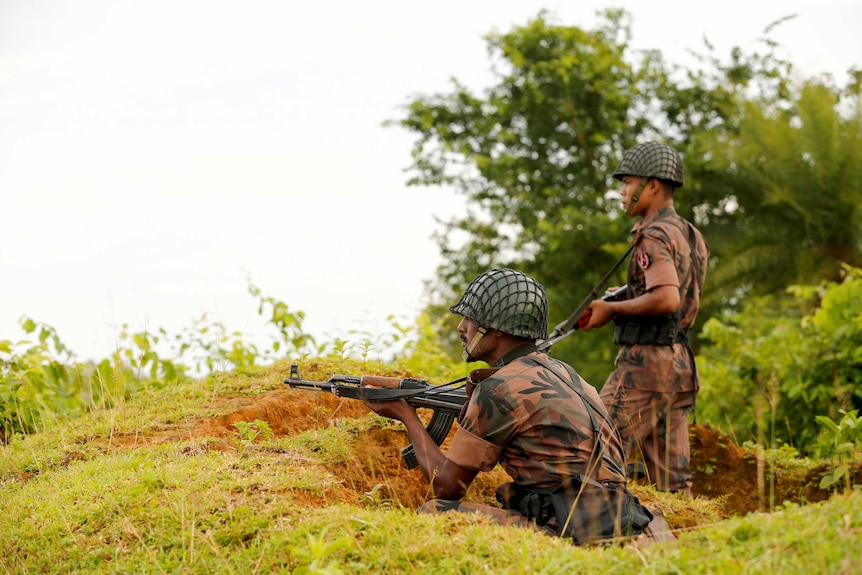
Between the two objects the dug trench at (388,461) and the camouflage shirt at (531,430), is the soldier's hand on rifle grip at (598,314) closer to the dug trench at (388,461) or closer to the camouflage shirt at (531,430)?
the dug trench at (388,461)

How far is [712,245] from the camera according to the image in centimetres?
1623

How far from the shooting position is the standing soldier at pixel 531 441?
4164 millimetres

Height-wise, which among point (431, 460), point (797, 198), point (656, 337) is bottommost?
point (431, 460)

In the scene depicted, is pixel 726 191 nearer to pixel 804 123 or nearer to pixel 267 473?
pixel 804 123

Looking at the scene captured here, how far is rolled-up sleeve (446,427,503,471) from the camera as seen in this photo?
4.24 m

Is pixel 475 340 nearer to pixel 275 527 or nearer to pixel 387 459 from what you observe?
pixel 275 527

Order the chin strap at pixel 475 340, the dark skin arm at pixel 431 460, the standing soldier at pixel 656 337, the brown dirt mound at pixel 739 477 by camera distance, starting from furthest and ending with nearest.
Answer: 1. the brown dirt mound at pixel 739 477
2. the standing soldier at pixel 656 337
3. the chin strap at pixel 475 340
4. the dark skin arm at pixel 431 460

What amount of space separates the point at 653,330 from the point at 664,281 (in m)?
0.44

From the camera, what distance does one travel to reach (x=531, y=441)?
4.22m

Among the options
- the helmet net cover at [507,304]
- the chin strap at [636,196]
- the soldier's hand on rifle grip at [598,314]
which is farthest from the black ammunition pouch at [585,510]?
the chin strap at [636,196]

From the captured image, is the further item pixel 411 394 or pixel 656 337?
pixel 656 337

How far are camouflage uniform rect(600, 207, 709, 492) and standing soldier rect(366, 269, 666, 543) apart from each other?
1752mm

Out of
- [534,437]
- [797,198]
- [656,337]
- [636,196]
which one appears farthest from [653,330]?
[797,198]

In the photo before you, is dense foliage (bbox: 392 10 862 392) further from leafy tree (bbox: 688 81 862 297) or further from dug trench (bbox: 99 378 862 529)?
dug trench (bbox: 99 378 862 529)
